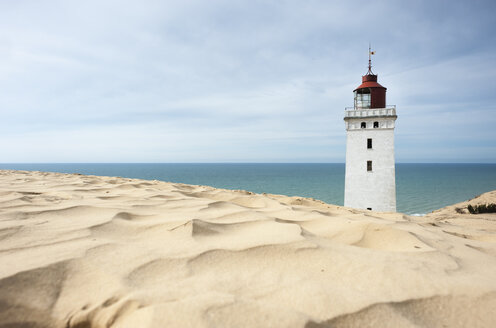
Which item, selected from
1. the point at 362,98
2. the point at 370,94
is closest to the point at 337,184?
the point at 362,98

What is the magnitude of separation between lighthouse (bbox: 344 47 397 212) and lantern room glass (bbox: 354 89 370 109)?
61 millimetres

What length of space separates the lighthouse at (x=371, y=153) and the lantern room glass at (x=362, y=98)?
0.06 meters

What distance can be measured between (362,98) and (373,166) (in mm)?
4766

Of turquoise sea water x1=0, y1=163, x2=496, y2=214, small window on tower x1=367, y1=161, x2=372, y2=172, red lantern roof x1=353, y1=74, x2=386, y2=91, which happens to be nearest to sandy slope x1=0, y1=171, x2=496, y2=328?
small window on tower x1=367, y1=161, x2=372, y2=172

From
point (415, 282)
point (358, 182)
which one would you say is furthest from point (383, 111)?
point (415, 282)

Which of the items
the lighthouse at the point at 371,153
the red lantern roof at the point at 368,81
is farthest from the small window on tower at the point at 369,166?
the red lantern roof at the point at 368,81

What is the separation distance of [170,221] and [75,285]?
2.96ft

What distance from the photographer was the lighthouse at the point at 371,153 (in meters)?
15.4

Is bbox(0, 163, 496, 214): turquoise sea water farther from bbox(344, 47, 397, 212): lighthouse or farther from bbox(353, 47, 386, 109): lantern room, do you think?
bbox(353, 47, 386, 109): lantern room

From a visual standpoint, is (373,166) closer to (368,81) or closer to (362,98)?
(362,98)

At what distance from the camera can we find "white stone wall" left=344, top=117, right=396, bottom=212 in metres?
15.4

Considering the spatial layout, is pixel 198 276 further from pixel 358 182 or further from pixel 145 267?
pixel 358 182

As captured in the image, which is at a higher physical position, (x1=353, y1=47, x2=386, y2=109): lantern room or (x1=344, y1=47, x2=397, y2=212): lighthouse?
(x1=353, y1=47, x2=386, y2=109): lantern room

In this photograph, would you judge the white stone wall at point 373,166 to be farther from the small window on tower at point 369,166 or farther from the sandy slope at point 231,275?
the sandy slope at point 231,275
